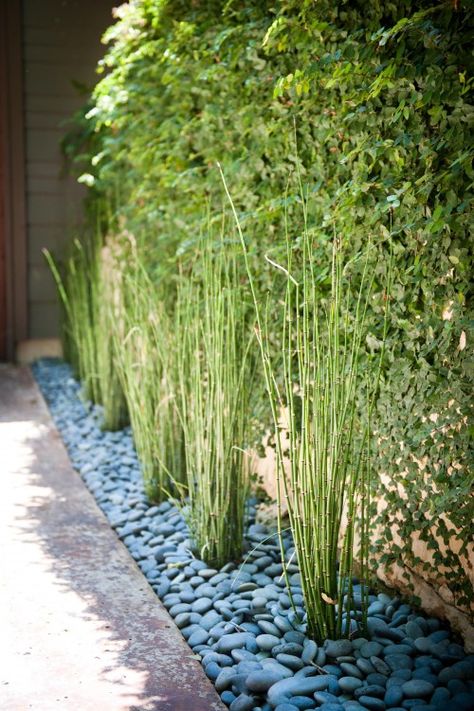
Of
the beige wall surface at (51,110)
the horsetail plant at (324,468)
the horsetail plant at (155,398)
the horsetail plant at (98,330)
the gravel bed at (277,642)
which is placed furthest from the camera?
the beige wall surface at (51,110)

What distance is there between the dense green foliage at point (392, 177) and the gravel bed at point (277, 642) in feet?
0.55

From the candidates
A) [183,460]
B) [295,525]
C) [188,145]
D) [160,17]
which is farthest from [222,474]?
[160,17]

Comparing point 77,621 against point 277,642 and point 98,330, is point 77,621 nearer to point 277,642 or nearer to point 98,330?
point 277,642

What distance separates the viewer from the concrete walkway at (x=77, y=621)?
1.88m

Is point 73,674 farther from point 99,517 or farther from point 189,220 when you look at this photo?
point 189,220

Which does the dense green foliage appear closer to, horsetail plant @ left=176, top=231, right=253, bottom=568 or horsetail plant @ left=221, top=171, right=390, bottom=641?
horsetail plant @ left=221, top=171, right=390, bottom=641

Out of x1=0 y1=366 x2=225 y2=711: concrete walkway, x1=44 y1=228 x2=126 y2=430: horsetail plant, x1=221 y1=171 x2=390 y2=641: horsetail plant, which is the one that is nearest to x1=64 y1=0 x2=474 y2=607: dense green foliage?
x1=221 y1=171 x2=390 y2=641: horsetail plant

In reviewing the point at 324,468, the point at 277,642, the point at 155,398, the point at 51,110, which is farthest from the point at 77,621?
the point at 51,110

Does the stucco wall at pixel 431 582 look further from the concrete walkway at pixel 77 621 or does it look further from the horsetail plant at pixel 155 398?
the horsetail plant at pixel 155 398

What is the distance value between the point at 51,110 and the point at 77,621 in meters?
4.93

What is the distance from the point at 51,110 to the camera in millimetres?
6410

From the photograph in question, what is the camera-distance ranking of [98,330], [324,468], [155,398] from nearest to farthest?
[324,468] → [155,398] → [98,330]

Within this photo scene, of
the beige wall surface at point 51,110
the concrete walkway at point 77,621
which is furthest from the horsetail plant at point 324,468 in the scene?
the beige wall surface at point 51,110

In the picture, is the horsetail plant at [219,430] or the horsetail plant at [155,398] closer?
the horsetail plant at [219,430]
